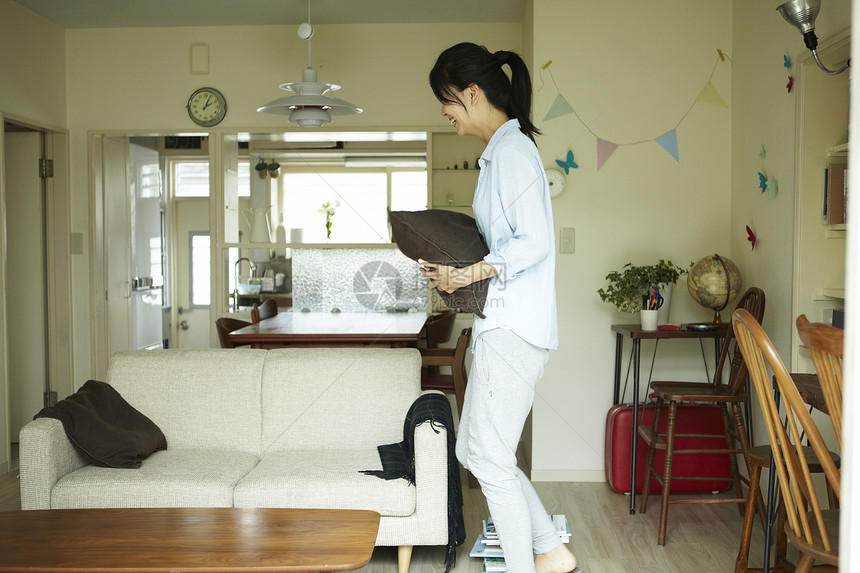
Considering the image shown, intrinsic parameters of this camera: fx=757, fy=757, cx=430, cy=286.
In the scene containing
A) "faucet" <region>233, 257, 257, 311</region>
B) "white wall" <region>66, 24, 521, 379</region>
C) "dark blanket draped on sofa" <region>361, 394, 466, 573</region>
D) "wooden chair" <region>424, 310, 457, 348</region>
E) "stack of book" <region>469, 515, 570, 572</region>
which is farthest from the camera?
"faucet" <region>233, 257, 257, 311</region>

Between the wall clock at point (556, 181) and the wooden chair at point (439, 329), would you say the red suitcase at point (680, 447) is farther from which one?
the wooden chair at point (439, 329)

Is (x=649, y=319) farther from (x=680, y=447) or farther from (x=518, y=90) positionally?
(x=518, y=90)

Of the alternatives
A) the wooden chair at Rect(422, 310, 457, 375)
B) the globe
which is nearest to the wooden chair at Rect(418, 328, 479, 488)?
the wooden chair at Rect(422, 310, 457, 375)

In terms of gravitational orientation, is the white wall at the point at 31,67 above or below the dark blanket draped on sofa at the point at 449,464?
above

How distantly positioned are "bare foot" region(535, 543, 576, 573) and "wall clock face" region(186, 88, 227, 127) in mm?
3899

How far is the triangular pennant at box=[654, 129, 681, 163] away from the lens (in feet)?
12.7

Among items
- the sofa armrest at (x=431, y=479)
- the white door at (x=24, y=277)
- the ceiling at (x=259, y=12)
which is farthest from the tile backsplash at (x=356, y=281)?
the sofa armrest at (x=431, y=479)

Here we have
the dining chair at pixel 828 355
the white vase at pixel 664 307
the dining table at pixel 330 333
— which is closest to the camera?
the dining chair at pixel 828 355

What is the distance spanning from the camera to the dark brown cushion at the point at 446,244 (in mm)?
2039

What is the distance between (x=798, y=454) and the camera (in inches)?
71.6

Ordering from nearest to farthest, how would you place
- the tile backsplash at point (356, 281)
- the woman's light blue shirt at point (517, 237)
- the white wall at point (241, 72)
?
1. the woman's light blue shirt at point (517, 237)
2. the white wall at point (241, 72)
3. the tile backsplash at point (356, 281)

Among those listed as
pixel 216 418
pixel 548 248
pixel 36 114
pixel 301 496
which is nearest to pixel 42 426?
pixel 216 418

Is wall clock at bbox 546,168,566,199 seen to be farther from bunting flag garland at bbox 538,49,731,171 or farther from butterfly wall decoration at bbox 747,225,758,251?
butterfly wall decoration at bbox 747,225,758,251

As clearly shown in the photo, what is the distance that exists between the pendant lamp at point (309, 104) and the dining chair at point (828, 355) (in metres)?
2.72
